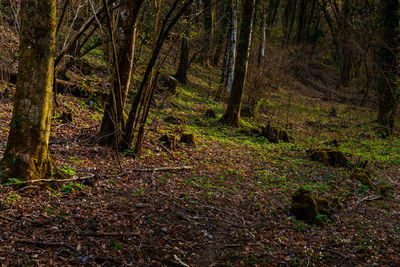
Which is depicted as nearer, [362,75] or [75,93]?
[75,93]

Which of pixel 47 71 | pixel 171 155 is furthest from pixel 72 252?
pixel 171 155

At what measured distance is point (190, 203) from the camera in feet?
16.1

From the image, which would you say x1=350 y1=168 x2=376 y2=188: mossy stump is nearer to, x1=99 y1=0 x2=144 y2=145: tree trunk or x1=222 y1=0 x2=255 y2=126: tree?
x1=222 y1=0 x2=255 y2=126: tree

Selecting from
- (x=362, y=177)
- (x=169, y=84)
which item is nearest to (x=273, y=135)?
(x=362, y=177)

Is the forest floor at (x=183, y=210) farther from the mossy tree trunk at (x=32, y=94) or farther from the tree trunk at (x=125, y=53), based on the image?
the tree trunk at (x=125, y=53)

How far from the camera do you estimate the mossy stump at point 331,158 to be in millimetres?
8453

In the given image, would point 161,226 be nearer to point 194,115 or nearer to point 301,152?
point 301,152

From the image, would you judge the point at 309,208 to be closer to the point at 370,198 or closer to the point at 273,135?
the point at 370,198

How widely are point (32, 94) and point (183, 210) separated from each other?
2.66m

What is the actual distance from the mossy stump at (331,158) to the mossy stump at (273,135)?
93.4 inches

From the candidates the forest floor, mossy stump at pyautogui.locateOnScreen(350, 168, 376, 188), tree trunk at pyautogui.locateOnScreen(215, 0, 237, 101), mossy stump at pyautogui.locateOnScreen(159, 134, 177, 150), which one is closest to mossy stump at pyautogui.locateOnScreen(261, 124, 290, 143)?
the forest floor

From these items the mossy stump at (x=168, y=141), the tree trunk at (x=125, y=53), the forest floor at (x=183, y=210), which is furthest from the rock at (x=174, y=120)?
the tree trunk at (x=125, y=53)

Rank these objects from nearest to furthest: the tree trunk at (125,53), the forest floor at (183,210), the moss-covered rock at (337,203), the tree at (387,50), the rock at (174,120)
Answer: the forest floor at (183,210), the moss-covered rock at (337,203), the tree trunk at (125,53), the rock at (174,120), the tree at (387,50)

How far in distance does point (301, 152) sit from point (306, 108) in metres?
10.5
